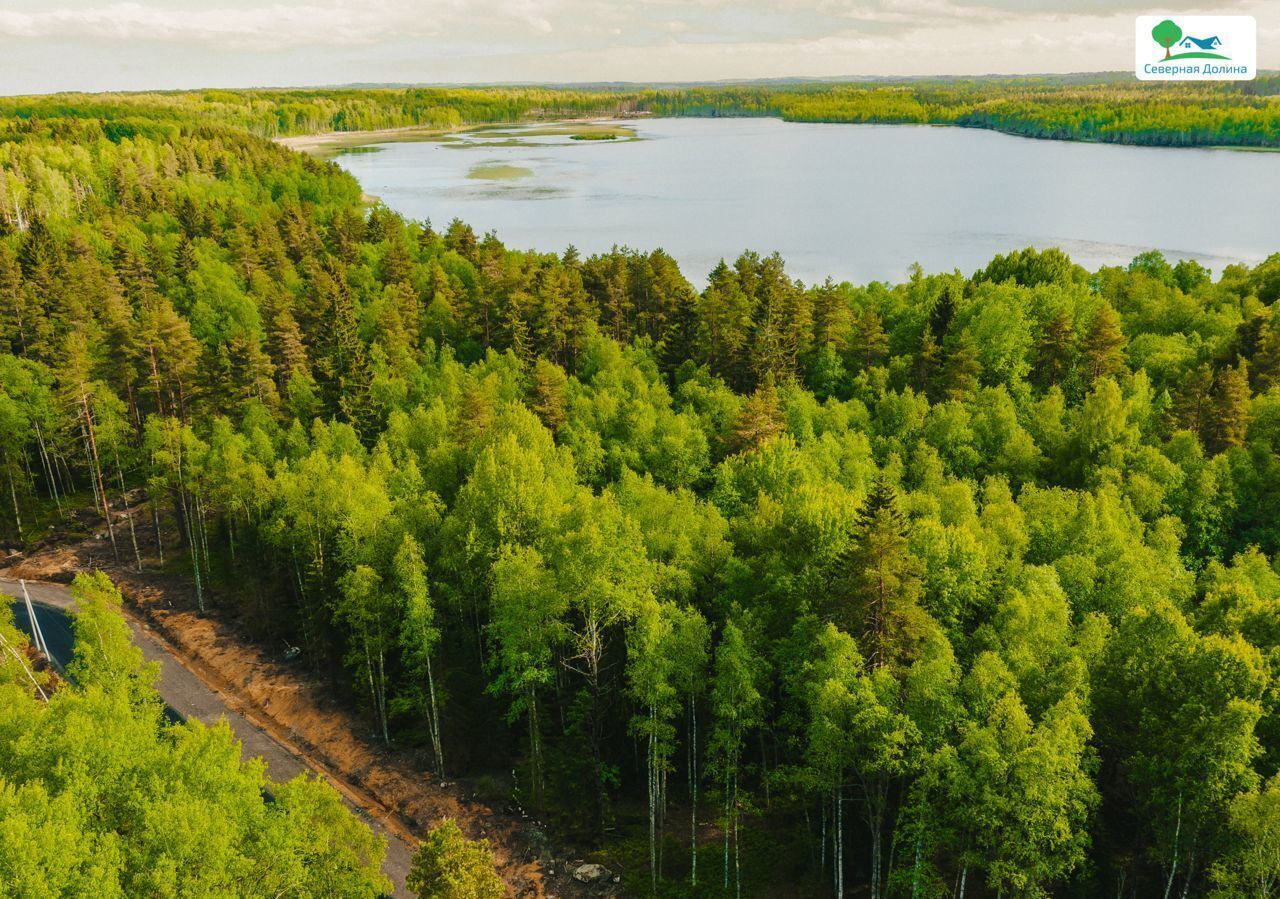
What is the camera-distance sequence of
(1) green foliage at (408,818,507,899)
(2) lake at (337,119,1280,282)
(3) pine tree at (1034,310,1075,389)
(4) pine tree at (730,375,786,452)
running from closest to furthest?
(1) green foliage at (408,818,507,899)
(4) pine tree at (730,375,786,452)
(3) pine tree at (1034,310,1075,389)
(2) lake at (337,119,1280,282)

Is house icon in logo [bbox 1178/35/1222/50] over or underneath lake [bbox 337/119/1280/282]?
over

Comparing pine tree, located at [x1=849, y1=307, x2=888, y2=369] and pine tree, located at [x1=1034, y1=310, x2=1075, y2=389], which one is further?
pine tree, located at [x1=849, y1=307, x2=888, y2=369]

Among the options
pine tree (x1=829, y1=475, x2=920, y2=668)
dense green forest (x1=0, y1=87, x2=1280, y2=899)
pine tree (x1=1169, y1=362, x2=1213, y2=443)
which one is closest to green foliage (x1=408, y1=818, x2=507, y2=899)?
dense green forest (x1=0, y1=87, x2=1280, y2=899)

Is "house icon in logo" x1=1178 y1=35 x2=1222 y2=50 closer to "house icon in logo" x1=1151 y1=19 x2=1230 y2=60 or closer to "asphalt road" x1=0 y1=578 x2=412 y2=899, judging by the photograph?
"house icon in logo" x1=1151 y1=19 x2=1230 y2=60

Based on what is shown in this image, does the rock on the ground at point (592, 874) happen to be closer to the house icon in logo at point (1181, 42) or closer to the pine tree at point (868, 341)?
the pine tree at point (868, 341)

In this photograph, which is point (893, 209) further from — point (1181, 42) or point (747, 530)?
point (747, 530)

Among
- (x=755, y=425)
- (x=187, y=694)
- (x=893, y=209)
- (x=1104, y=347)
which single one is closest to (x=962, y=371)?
(x=1104, y=347)

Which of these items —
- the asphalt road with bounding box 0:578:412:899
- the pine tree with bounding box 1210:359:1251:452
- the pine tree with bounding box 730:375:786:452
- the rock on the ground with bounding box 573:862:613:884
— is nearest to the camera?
the rock on the ground with bounding box 573:862:613:884
